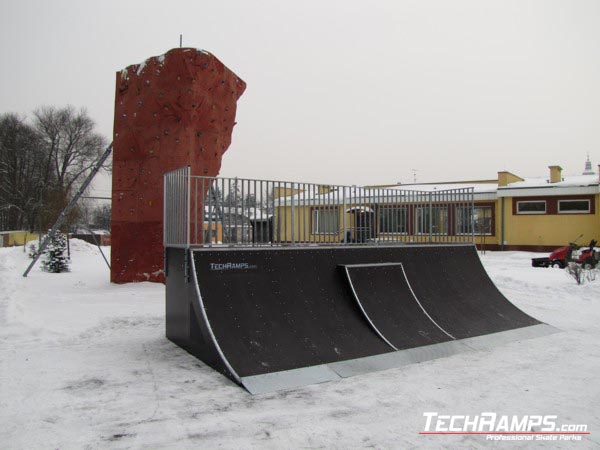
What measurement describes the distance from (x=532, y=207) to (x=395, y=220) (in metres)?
21.0

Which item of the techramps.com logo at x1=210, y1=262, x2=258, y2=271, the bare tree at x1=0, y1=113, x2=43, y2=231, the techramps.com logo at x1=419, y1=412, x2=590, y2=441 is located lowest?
the techramps.com logo at x1=419, y1=412, x2=590, y2=441

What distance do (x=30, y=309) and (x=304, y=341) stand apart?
628 cm

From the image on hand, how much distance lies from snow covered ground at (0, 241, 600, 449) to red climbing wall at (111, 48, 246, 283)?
14.7ft

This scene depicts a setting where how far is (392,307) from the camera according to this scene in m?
7.34

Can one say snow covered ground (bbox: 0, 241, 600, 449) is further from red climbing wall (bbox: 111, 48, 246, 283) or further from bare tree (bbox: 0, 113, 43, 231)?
bare tree (bbox: 0, 113, 43, 231)

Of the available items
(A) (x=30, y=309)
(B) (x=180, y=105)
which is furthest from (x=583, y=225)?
(A) (x=30, y=309)

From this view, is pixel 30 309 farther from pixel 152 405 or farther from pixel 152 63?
pixel 152 63

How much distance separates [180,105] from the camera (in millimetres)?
12578

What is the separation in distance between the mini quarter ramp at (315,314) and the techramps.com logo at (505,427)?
1.53 meters

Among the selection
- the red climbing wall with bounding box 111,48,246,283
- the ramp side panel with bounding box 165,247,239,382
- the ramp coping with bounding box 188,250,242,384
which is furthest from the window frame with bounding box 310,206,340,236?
the red climbing wall with bounding box 111,48,246,283

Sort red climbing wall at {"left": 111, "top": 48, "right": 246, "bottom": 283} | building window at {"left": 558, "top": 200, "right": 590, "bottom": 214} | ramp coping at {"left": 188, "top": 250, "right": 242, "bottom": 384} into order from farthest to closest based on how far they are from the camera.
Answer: building window at {"left": 558, "top": 200, "right": 590, "bottom": 214} < red climbing wall at {"left": 111, "top": 48, "right": 246, "bottom": 283} < ramp coping at {"left": 188, "top": 250, "right": 242, "bottom": 384}

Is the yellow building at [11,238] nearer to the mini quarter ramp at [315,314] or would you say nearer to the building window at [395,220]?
the building window at [395,220]

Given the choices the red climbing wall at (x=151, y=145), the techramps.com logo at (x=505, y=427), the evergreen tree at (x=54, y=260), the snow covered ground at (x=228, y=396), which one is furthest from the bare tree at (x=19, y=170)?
the techramps.com logo at (x=505, y=427)

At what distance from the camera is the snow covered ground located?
12.5ft
